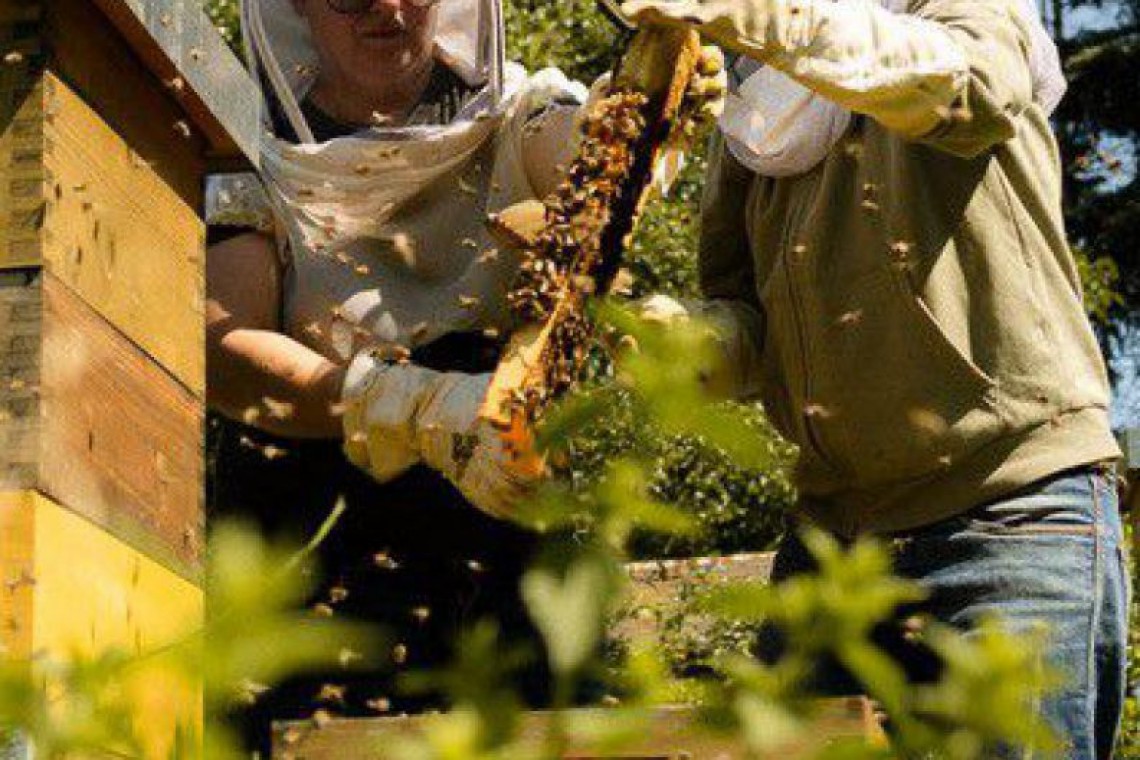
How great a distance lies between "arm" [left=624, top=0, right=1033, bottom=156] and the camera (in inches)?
80.4

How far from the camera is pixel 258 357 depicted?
2.83 meters

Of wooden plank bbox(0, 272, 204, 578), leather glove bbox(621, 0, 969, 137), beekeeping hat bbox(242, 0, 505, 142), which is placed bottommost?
wooden plank bbox(0, 272, 204, 578)

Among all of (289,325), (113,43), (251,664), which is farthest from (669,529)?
(289,325)

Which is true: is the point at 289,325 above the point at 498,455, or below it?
above

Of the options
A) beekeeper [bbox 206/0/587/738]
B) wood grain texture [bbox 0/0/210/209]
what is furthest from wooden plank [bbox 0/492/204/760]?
beekeeper [bbox 206/0/587/738]

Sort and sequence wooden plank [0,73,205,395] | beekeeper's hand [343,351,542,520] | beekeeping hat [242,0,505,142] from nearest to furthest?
1. wooden plank [0,73,205,395]
2. beekeeper's hand [343,351,542,520]
3. beekeeping hat [242,0,505,142]

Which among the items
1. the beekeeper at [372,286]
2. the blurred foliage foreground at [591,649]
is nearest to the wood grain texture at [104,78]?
the beekeeper at [372,286]

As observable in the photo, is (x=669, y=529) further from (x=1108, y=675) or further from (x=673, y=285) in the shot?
(x=673, y=285)

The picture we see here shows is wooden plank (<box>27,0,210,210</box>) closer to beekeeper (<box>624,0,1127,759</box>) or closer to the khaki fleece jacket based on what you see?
beekeeper (<box>624,0,1127,759</box>)

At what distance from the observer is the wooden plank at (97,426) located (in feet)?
5.08

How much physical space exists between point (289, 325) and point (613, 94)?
0.80 metres

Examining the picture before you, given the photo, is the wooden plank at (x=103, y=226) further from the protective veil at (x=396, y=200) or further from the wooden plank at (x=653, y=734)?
the protective veil at (x=396, y=200)

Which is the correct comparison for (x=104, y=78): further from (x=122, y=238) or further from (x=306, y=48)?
(x=306, y=48)

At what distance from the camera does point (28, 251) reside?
158 cm
